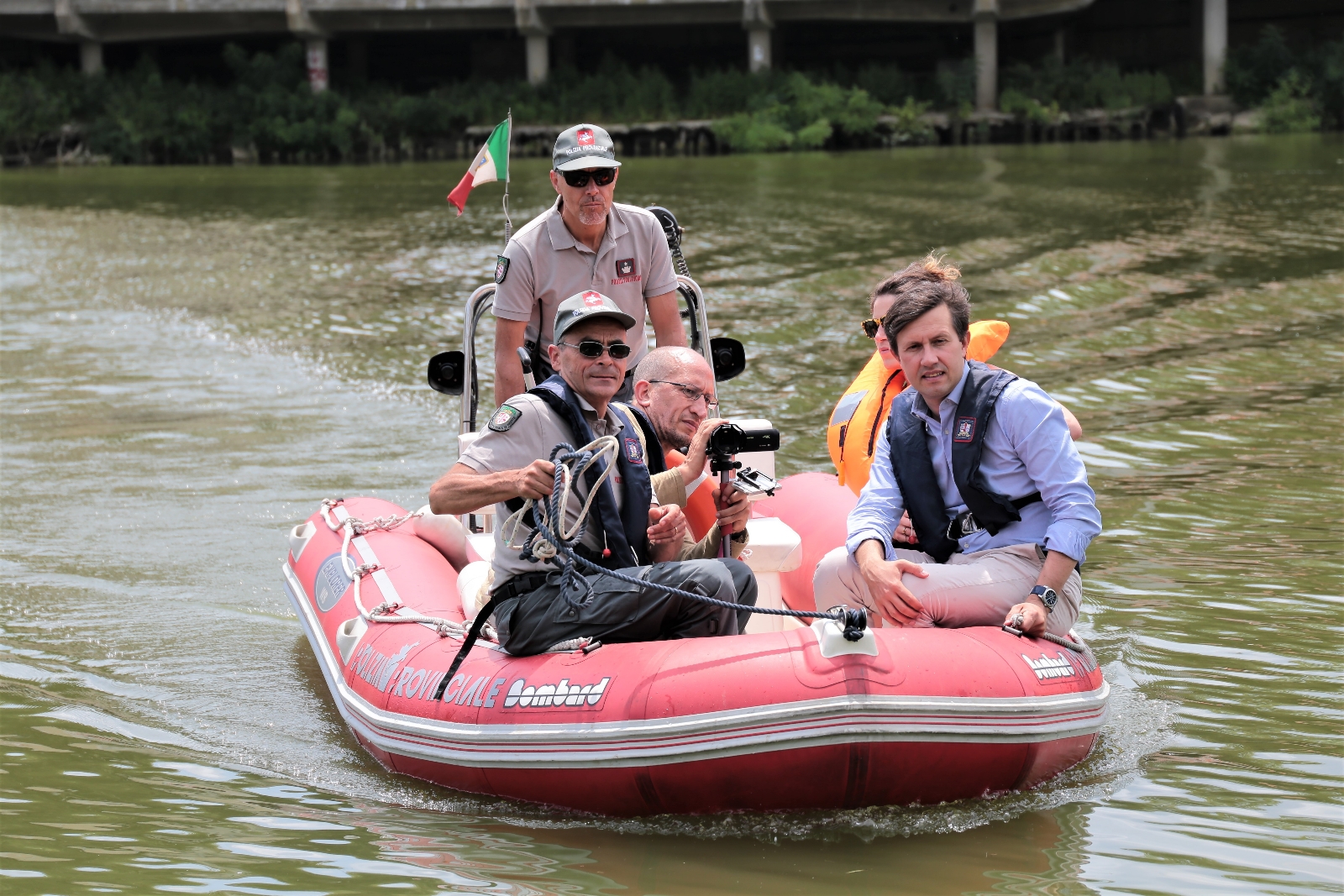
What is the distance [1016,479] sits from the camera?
4.45 metres

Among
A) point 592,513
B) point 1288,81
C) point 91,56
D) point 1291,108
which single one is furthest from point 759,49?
point 592,513

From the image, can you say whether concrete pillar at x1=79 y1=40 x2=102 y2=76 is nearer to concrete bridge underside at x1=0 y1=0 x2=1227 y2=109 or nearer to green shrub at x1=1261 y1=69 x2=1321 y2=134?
concrete bridge underside at x1=0 y1=0 x2=1227 y2=109

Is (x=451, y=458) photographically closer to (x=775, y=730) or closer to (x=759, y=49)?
(x=775, y=730)

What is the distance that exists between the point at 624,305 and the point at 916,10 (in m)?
29.4

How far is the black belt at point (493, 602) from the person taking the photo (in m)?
4.43

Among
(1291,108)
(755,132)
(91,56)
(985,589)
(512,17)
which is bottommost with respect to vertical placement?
(985,589)

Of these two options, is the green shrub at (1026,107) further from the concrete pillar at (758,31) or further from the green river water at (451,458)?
the green river water at (451,458)

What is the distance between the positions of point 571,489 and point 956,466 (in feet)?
3.66

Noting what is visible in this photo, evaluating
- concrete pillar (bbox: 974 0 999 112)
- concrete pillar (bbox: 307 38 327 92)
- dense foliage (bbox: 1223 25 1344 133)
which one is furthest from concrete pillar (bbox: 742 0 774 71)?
dense foliage (bbox: 1223 25 1344 133)

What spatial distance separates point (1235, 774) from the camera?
182 inches

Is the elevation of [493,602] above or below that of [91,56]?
below

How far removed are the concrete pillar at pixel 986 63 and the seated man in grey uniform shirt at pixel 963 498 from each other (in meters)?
30.5

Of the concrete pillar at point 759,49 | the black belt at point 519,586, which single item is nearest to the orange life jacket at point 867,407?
the black belt at point 519,586

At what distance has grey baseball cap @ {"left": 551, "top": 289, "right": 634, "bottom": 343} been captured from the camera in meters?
4.23
